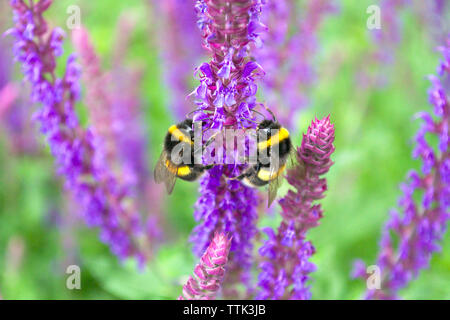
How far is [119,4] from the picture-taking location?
397 inches

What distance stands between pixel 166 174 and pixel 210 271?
3.22 feet

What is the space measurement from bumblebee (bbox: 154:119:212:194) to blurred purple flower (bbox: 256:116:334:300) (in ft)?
1.78

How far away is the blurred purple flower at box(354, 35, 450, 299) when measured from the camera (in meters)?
3.28

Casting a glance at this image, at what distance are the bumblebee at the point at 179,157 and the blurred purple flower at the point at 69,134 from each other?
34.0 inches

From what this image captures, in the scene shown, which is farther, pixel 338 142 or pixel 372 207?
pixel 338 142

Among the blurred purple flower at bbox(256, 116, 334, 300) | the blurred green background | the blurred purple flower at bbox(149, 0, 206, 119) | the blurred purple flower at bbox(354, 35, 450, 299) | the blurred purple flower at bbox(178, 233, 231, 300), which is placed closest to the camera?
the blurred purple flower at bbox(178, 233, 231, 300)

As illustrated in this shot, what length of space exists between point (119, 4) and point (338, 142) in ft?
18.2

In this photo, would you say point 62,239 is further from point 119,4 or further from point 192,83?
point 119,4

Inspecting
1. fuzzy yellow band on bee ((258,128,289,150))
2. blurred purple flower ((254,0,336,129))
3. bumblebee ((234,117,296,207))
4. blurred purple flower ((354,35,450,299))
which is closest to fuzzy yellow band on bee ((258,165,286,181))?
bumblebee ((234,117,296,207))

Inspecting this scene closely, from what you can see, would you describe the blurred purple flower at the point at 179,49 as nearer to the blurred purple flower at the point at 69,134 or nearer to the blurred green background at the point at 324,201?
the blurred green background at the point at 324,201

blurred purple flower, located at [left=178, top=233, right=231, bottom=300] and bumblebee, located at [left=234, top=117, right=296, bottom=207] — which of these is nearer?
blurred purple flower, located at [left=178, top=233, right=231, bottom=300]

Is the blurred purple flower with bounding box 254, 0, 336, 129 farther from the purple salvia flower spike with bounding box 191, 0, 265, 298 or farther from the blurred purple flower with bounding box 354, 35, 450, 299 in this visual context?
the purple salvia flower spike with bounding box 191, 0, 265, 298

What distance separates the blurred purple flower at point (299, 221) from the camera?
2.65m

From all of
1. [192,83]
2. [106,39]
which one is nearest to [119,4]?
[106,39]
